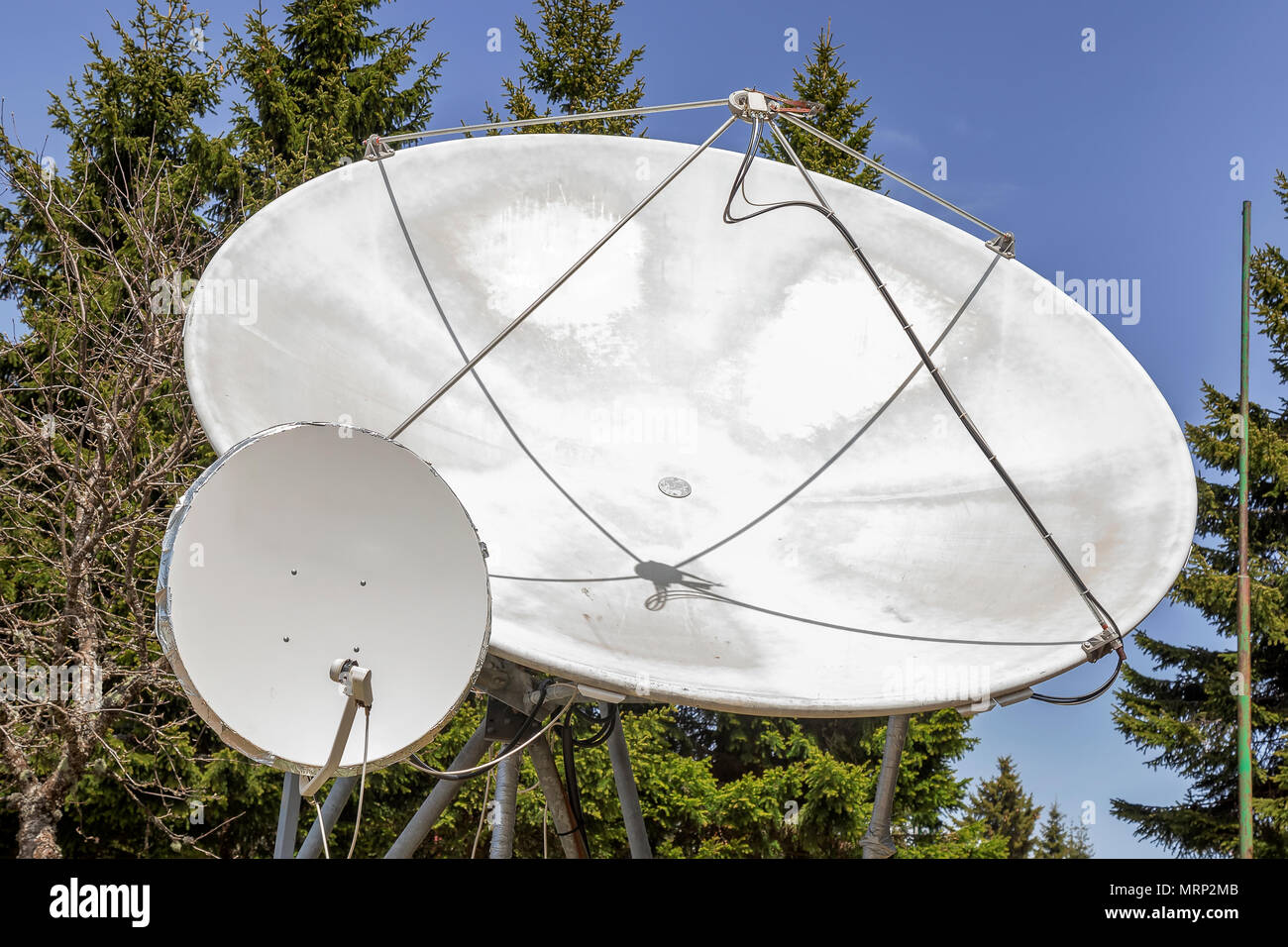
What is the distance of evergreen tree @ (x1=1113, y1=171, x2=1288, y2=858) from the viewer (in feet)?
66.4

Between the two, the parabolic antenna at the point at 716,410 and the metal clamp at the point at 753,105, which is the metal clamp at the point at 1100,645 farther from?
the metal clamp at the point at 753,105

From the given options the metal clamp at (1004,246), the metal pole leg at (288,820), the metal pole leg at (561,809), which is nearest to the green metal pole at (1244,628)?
the metal clamp at (1004,246)

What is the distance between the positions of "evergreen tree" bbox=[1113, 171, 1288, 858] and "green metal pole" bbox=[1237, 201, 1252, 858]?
0.63 meters

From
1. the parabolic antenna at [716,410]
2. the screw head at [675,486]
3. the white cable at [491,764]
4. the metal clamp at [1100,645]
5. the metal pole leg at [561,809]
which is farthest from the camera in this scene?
the metal pole leg at [561,809]

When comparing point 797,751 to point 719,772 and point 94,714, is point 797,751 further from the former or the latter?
point 94,714

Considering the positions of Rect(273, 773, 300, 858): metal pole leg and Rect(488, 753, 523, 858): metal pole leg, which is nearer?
Rect(273, 773, 300, 858): metal pole leg

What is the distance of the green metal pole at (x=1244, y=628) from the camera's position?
17.4m

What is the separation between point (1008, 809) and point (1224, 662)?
2503cm

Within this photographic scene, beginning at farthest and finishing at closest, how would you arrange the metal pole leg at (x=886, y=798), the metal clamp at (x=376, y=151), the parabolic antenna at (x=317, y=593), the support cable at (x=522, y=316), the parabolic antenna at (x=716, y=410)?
the metal clamp at (x=376, y=151)
the metal pole leg at (x=886, y=798)
the support cable at (x=522, y=316)
the parabolic antenna at (x=716, y=410)
the parabolic antenna at (x=317, y=593)

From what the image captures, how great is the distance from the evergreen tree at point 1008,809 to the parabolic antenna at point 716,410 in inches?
1390

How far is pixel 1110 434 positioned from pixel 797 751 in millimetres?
14123

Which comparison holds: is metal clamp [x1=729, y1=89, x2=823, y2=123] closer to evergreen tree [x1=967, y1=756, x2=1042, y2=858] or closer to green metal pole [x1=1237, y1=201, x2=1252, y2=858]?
green metal pole [x1=1237, y1=201, x2=1252, y2=858]

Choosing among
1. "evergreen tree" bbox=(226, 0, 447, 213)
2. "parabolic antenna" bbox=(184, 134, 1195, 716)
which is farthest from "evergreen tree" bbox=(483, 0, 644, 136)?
"parabolic antenna" bbox=(184, 134, 1195, 716)
